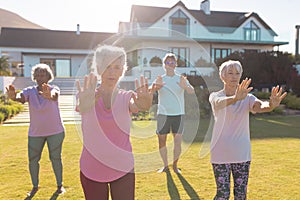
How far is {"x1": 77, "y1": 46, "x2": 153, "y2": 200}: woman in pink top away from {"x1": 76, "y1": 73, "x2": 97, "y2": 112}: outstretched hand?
6 cm

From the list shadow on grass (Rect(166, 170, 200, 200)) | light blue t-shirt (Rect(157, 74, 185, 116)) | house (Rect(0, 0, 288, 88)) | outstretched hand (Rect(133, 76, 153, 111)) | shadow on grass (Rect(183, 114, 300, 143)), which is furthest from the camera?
house (Rect(0, 0, 288, 88))

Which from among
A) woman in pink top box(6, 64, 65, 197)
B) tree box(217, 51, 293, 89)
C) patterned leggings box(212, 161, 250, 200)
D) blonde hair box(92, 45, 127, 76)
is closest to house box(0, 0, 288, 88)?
tree box(217, 51, 293, 89)

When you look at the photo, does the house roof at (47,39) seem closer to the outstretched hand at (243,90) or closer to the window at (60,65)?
the window at (60,65)

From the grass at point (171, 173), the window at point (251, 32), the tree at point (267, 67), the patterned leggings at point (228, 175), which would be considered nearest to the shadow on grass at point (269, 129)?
the grass at point (171, 173)

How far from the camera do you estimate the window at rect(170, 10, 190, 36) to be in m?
26.2

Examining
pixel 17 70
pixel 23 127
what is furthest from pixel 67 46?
pixel 23 127

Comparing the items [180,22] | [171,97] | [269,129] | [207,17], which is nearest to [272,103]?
[171,97]

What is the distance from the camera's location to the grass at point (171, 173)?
4094 millimetres

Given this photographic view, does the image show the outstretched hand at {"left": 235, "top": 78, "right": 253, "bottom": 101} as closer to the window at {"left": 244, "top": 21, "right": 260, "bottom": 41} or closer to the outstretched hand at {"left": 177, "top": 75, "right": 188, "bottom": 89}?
the outstretched hand at {"left": 177, "top": 75, "right": 188, "bottom": 89}

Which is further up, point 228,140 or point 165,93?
point 165,93

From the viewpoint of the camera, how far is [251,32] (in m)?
28.5

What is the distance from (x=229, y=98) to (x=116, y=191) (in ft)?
4.12

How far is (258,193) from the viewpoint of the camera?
4145 millimetres

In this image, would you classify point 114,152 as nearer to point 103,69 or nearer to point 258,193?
point 103,69
